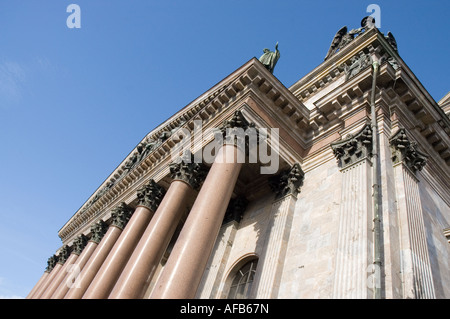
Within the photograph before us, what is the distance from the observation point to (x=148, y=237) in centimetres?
979

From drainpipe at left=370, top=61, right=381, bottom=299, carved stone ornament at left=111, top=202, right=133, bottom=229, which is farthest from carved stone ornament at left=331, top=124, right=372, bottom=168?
carved stone ornament at left=111, top=202, right=133, bottom=229

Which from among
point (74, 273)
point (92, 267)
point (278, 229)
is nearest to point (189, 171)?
point (278, 229)

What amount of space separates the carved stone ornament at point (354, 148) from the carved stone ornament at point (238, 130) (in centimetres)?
234

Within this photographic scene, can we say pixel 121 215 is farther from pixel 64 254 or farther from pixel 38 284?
pixel 38 284

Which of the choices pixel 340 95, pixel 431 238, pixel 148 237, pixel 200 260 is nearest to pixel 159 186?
pixel 148 237

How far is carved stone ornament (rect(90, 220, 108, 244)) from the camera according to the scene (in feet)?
57.3

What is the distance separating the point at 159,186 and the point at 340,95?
7810 mm

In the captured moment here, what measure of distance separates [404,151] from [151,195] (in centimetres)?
920

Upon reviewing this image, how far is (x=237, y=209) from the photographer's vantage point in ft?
37.3

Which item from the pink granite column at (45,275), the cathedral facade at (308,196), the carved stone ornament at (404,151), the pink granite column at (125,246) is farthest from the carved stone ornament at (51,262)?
the carved stone ornament at (404,151)

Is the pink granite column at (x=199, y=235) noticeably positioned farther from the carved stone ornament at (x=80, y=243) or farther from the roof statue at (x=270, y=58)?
the carved stone ornament at (x=80, y=243)

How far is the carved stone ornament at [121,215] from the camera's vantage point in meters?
15.3

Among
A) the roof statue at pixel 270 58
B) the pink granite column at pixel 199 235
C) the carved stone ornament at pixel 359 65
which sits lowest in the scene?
the pink granite column at pixel 199 235
